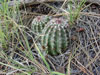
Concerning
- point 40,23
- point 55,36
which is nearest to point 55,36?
point 55,36

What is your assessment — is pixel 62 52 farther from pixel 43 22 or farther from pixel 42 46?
pixel 43 22

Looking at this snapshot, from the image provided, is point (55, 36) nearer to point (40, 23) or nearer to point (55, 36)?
point (55, 36)

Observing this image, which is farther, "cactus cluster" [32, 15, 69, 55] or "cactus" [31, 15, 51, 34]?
"cactus" [31, 15, 51, 34]

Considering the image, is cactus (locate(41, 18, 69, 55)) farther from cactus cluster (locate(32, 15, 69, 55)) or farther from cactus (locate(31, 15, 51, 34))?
cactus (locate(31, 15, 51, 34))

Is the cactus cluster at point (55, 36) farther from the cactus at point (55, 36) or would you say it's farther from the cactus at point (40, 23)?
the cactus at point (40, 23)

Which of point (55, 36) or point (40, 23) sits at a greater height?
point (40, 23)

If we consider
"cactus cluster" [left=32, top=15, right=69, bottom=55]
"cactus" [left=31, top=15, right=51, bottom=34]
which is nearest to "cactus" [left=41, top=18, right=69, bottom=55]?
"cactus cluster" [left=32, top=15, right=69, bottom=55]

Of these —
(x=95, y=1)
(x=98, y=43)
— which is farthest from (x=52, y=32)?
(x=95, y=1)

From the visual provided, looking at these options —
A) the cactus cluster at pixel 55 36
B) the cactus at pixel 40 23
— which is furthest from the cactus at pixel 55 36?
Answer: the cactus at pixel 40 23
